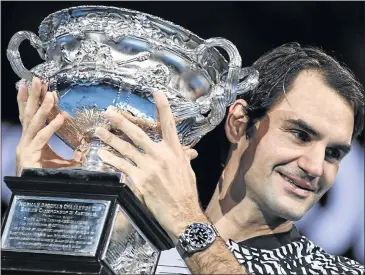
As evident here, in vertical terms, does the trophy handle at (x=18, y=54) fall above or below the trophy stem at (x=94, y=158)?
above

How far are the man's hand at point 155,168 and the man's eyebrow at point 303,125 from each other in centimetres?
34

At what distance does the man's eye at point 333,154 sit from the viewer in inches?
98.1

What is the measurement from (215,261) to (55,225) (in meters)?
0.33

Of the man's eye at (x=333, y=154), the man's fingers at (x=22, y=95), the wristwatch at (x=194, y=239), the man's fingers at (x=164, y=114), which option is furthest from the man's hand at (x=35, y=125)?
the man's eye at (x=333, y=154)

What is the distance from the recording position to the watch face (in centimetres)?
227

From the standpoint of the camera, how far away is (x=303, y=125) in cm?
248

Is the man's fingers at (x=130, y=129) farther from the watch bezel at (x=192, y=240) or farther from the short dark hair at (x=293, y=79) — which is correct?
the short dark hair at (x=293, y=79)

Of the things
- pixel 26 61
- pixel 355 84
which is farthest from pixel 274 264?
pixel 26 61

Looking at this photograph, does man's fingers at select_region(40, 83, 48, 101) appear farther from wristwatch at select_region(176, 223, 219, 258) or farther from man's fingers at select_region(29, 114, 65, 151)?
wristwatch at select_region(176, 223, 219, 258)

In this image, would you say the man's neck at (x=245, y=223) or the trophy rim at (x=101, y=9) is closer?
the trophy rim at (x=101, y=9)

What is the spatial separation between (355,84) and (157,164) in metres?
0.57

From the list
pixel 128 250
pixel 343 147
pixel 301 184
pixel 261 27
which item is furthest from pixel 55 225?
pixel 261 27

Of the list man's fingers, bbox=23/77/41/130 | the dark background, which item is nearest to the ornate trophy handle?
man's fingers, bbox=23/77/41/130

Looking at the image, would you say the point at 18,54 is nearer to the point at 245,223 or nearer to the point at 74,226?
the point at 74,226
